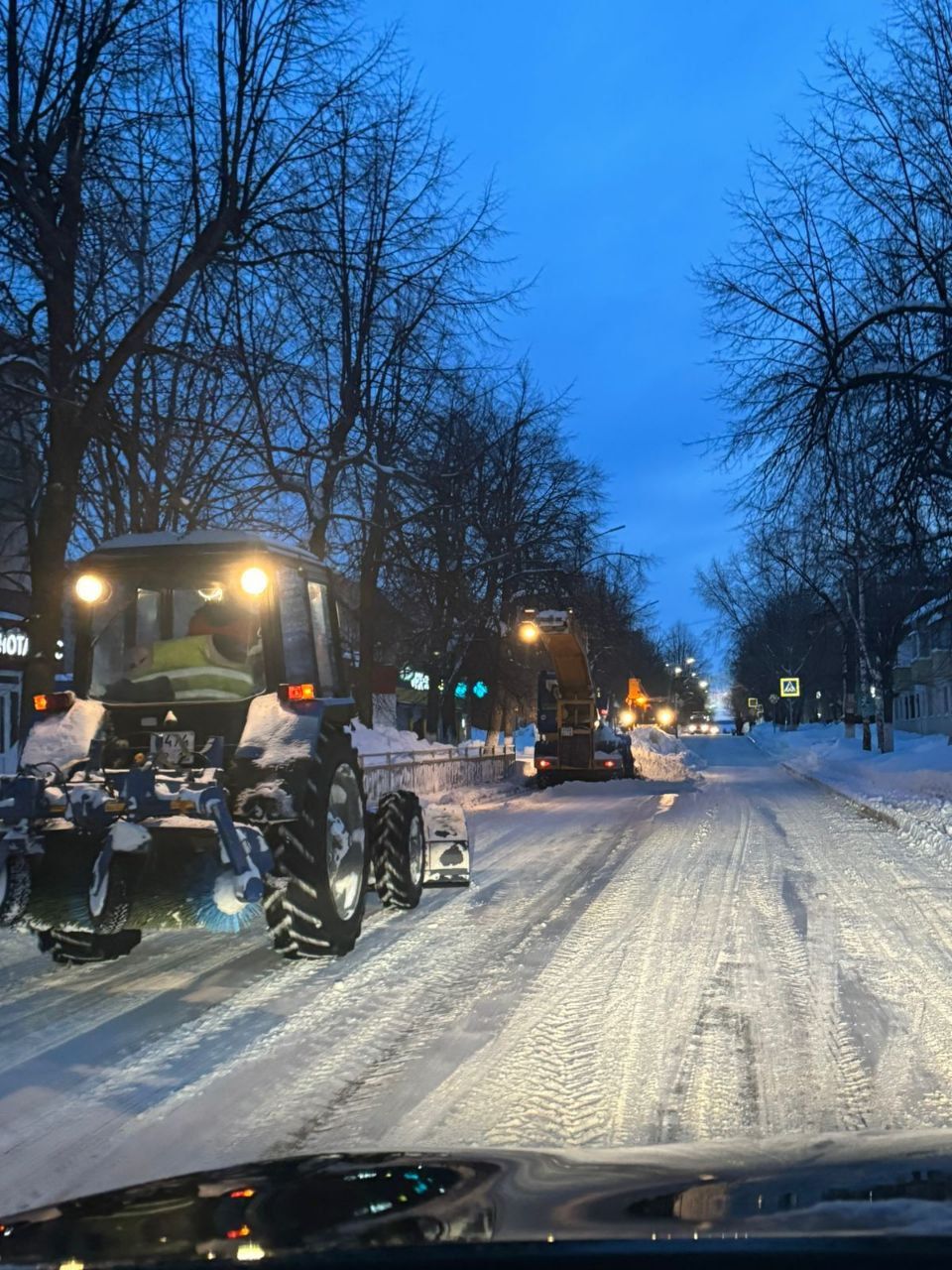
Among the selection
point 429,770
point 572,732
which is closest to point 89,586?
point 429,770

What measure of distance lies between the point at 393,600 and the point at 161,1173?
93.8ft

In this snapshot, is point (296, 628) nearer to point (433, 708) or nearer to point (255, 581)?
point (255, 581)

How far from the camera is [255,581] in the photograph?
7148mm

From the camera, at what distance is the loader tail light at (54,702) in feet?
23.7

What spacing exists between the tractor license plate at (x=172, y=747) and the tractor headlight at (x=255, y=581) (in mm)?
1000

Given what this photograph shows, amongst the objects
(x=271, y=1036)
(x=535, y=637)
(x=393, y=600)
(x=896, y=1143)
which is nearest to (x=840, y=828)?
(x=535, y=637)

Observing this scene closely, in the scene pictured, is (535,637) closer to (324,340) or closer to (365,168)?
(324,340)

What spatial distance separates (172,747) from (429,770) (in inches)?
643

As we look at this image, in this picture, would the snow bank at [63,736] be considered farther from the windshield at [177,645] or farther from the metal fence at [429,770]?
the metal fence at [429,770]

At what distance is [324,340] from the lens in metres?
17.8

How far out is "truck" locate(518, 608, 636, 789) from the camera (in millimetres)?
27953

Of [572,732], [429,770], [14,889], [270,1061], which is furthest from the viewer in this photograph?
[572,732]

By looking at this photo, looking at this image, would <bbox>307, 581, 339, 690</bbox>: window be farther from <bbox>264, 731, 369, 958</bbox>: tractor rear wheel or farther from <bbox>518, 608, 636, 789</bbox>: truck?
<bbox>518, 608, 636, 789</bbox>: truck

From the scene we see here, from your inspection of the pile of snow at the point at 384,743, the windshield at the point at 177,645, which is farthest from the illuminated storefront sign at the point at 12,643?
the windshield at the point at 177,645
